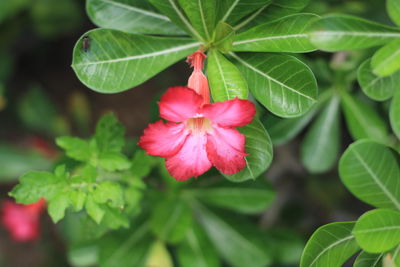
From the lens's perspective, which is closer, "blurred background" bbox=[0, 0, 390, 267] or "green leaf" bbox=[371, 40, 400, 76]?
"green leaf" bbox=[371, 40, 400, 76]

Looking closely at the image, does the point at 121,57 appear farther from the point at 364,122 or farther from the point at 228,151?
the point at 364,122

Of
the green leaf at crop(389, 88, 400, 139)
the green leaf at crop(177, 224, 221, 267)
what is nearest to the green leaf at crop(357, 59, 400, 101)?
the green leaf at crop(389, 88, 400, 139)

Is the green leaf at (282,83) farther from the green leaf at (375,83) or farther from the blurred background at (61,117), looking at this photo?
the blurred background at (61,117)

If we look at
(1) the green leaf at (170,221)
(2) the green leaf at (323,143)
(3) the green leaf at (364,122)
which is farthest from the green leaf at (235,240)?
(3) the green leaf at (364,122)

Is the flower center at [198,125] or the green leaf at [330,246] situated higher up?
the flower center at [198,125]

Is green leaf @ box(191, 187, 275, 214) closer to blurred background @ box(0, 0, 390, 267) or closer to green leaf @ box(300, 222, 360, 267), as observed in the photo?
blurred background @ box(0, 0, 390, 267)
